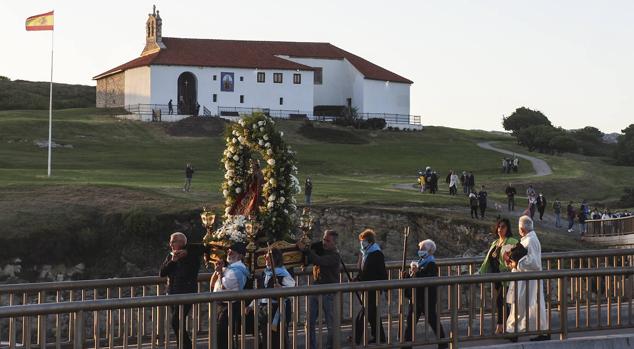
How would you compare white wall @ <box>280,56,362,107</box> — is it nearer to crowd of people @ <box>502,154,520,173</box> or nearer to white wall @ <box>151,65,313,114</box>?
white wall @ <box>151,65,313,114</box>

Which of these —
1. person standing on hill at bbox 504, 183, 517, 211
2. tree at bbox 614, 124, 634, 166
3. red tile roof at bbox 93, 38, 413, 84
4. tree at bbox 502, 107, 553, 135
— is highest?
red tile roof at bbox 93, 38, 413, 84

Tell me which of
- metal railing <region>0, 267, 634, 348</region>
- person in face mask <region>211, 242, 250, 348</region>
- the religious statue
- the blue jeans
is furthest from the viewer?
the religious statue

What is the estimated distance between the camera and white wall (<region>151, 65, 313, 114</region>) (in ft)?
382

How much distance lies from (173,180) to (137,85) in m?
53.6

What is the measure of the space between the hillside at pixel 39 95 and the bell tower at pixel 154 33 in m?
22.2

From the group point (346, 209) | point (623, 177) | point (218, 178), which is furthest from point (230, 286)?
point (623, 177)

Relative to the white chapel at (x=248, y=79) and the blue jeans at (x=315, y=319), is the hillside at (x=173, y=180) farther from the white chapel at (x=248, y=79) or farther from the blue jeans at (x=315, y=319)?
the blue jeans at (x=315, y=319)

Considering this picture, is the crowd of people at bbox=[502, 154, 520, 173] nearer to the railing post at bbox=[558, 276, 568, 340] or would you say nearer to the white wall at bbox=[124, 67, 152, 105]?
the white wall at bbox=[124, 67, 152, 105]

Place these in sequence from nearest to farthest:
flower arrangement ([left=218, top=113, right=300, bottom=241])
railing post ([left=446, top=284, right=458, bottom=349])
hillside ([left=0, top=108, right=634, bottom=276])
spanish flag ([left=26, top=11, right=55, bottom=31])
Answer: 1. railing post ([left=446, top=284, right=458, bottom=349])
2. flower arrangement ([left=218, top=113, right=300, bottom=241])
3. hillside ([left=0, top=108, right=634, bottom=276])
4. spanish flag ([left=26, top=11, right=55, bottom=31])

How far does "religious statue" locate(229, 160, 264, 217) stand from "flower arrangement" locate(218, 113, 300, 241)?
0.42 metres

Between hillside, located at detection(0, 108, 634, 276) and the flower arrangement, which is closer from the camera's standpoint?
the flower arrangement

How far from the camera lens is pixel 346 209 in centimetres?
5309

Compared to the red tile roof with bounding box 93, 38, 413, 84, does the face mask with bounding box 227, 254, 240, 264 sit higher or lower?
lower

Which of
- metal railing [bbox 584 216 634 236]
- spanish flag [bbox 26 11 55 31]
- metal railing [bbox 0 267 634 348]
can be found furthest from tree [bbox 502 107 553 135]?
metal railing [bbox 0 267 634 348]
